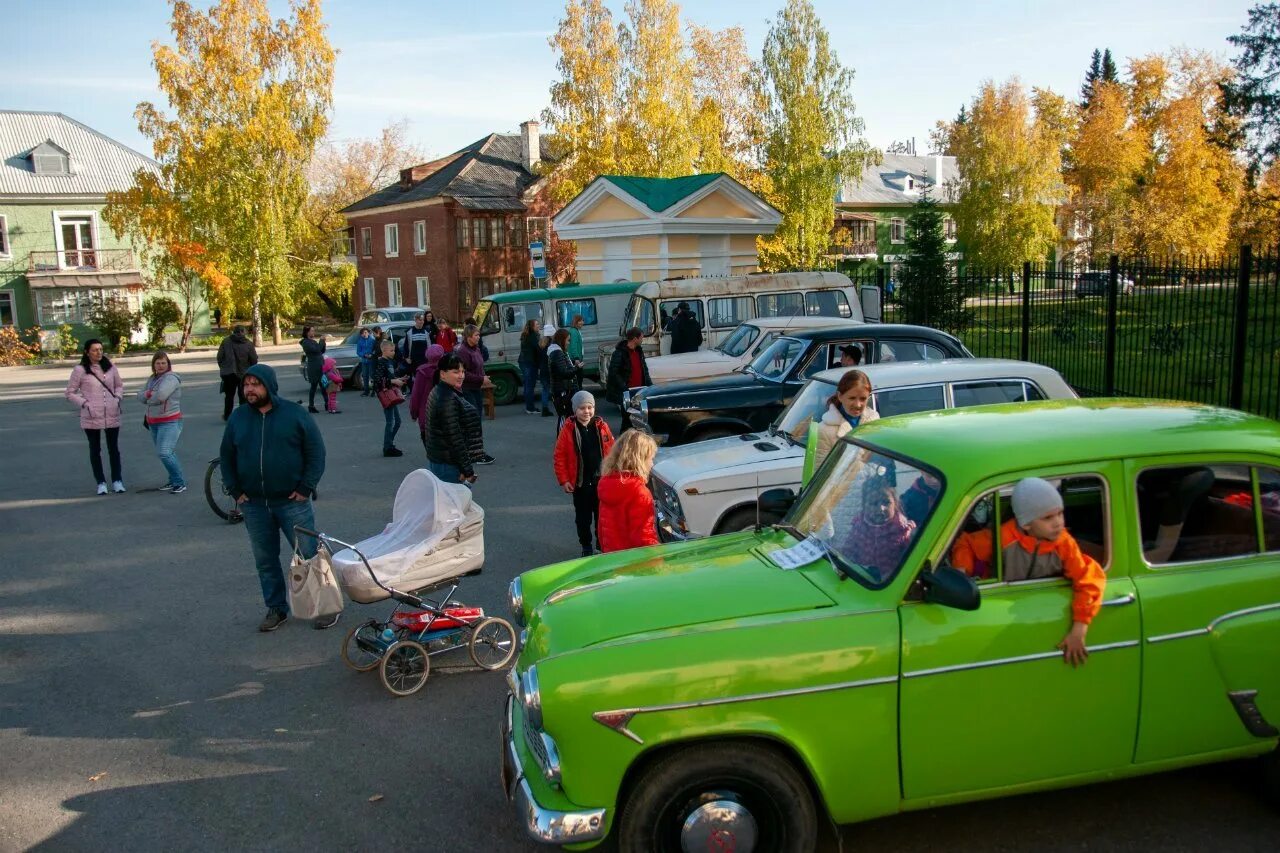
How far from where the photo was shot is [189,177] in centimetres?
3878

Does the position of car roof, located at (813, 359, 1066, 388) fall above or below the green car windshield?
above

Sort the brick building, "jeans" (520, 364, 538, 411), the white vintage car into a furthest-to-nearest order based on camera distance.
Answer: the brick building, "jeans" (520, 364, 538, 411), the white vintage car

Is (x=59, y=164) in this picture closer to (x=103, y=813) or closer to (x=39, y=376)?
(x=39, y=376)

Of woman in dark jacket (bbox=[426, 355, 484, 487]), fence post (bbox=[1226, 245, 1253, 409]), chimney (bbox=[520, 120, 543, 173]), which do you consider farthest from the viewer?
chimney (bbox=[520, 120, 543, 173])

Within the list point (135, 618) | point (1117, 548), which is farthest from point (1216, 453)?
point (135, 618)

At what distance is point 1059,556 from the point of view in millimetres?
3988

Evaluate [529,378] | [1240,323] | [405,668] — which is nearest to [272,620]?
[405,668]

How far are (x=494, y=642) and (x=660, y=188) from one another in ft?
67.1

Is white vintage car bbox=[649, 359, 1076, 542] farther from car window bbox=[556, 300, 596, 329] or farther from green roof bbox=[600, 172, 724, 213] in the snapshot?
green roof bbox=[600, 172, 724, 213]

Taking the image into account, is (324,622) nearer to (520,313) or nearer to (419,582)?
(419,582)

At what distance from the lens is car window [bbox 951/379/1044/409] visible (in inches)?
334

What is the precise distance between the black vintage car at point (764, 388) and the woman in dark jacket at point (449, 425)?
2.88 m

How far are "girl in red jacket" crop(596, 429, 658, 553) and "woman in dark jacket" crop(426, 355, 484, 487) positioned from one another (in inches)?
90.2

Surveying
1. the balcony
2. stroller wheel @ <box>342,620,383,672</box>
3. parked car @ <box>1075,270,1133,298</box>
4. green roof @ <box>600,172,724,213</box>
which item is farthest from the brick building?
stroller wheel @ <box>342,620,383,672</box>
